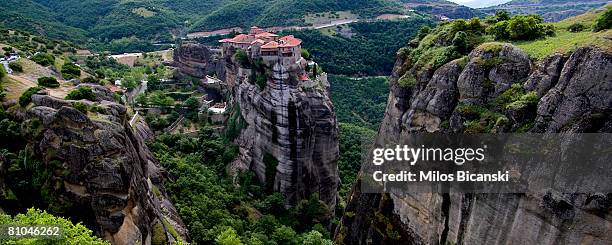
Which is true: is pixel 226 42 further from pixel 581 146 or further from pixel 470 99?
pixel 581 146

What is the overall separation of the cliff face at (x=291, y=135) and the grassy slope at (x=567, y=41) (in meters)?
32.8

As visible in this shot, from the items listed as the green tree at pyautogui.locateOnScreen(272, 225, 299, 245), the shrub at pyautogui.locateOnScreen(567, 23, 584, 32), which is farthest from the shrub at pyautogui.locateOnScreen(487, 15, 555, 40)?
the green tree at pyautogui.locateOnScreen(272, 225, 299, 245)

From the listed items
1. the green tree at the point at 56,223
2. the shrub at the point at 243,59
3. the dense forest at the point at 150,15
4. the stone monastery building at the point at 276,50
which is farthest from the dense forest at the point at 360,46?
the green tree at the point at 56,223

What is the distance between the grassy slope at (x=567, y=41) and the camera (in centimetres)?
1720

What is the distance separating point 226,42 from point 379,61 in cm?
5159

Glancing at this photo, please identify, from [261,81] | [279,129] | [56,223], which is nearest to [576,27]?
[56,223]

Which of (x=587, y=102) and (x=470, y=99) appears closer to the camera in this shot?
(x=587, y=102)

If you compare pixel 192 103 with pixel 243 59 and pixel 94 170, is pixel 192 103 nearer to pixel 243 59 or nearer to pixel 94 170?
pixel 243 59

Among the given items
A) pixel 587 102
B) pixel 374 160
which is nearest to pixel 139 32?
pixel 374 160

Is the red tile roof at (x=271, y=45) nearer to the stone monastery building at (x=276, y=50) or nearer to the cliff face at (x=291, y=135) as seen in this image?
the stone monastery building at (x=276, y=50)

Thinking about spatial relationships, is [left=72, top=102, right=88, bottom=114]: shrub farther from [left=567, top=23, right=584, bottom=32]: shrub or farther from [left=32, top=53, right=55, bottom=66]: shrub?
[left=32, top=53, right=55, bottom=66]: shrub

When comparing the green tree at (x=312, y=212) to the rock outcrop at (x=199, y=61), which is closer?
the green tree at (x=312, y=212)

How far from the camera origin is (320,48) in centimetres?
10969

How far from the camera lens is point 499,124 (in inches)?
757
